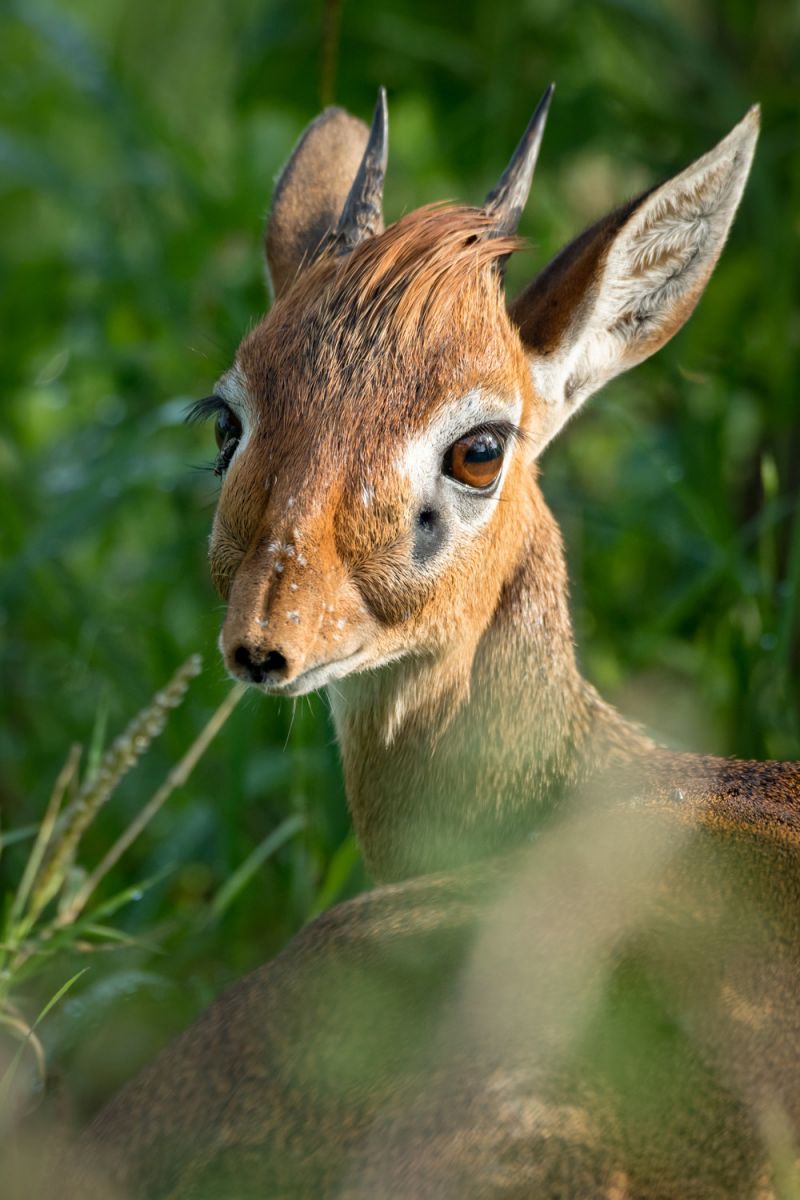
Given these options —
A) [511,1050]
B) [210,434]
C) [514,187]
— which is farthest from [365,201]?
[210,434]

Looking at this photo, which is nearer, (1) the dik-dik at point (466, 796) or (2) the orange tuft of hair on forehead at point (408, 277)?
(1) the dik-dik at point (466, 796)

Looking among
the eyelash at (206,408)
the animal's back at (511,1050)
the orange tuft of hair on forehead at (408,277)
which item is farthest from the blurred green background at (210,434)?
the animal's back at (511,1050)

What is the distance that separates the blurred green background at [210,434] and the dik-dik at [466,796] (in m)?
0.82

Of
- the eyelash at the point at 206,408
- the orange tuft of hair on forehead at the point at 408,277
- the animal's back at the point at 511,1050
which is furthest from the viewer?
the eyelash at the point at 206,408

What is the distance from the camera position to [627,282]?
345 cm

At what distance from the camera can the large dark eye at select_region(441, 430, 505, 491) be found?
118 inches

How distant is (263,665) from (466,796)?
29.1 inches

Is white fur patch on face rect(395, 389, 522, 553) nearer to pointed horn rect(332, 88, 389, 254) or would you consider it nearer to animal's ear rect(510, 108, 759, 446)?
animal's ear rect(510, 108, 759, 446)

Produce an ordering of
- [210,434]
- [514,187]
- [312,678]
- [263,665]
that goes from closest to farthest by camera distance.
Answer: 1. [263,665]
2. [312,678]
3. [514,187]
4. [210,434]

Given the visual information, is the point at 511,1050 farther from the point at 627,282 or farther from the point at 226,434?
the point at 627,282

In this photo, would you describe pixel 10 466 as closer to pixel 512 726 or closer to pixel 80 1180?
pixel 512 726

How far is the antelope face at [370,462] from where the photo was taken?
2.77m

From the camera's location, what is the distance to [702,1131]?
2.21m

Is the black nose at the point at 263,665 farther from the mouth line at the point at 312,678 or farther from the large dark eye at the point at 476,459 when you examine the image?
the large dark eye at the point at 476,459
